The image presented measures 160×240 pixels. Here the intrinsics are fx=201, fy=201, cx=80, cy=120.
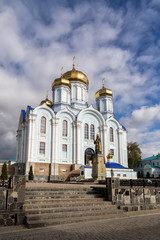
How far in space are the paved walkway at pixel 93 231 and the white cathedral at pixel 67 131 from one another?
22858 millimetres

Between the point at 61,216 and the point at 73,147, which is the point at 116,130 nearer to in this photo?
the point at 73,147

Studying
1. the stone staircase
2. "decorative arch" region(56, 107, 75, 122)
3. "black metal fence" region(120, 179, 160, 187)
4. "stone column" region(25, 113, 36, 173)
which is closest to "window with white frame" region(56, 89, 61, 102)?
"decorative arch" region(56, 107, 75, 122)

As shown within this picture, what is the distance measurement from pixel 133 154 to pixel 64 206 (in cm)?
4300

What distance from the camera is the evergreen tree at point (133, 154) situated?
4734cm

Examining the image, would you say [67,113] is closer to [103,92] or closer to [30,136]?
[30,136]

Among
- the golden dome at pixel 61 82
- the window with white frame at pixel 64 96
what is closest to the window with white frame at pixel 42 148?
the window with white frame at pixel 64 96

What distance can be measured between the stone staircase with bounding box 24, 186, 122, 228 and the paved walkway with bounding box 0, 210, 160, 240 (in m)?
0.40

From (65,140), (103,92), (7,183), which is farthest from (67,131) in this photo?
(7,183)

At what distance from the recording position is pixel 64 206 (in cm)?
743

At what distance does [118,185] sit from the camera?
8.84 metres

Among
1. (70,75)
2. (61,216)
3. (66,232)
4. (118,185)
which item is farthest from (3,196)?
(70,75)

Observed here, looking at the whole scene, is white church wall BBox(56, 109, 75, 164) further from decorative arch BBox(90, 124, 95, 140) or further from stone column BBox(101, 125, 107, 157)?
stone column BBox(101, 125, 107, 157)

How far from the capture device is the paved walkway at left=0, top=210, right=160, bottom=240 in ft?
15.9

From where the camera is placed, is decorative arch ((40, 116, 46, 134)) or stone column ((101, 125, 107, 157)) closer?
decorative arch ((40, 116, 46, 134))
